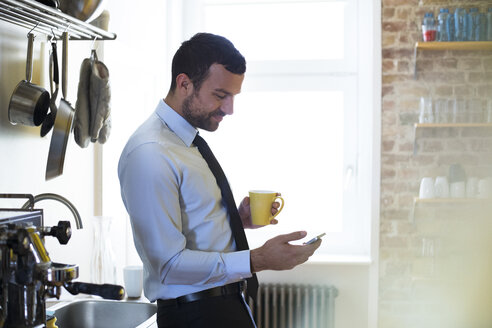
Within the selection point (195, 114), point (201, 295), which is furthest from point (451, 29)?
point (201, 295)

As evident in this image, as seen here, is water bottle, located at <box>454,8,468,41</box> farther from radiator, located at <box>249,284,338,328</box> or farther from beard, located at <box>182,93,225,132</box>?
beard, located at <box>182,93,225,132</box>

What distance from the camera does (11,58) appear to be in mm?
1831

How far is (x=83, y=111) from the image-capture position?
6.40 feet

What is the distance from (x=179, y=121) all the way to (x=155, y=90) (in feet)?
6.47

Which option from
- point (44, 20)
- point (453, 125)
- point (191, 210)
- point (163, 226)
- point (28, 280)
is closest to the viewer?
point (28, 280)

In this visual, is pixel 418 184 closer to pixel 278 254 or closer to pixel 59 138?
pixel 278 254

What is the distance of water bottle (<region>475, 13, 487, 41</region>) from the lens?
3525mm

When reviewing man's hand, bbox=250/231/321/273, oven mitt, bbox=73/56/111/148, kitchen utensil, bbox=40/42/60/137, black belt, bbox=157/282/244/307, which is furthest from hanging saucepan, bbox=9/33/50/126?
man's hand, bbox=250/231/321/273

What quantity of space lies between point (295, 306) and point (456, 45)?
1822mm

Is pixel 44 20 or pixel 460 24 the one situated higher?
pixel 460 24

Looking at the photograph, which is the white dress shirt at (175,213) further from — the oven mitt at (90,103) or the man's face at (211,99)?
the oven mitt at (90,103)

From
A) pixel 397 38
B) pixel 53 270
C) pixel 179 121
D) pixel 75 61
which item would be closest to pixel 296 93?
pixel 397 38

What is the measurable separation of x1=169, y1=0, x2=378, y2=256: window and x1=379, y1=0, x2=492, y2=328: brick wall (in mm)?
222

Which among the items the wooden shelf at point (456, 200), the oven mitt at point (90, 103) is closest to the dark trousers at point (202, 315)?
the oven mitt at point (90, 103)
